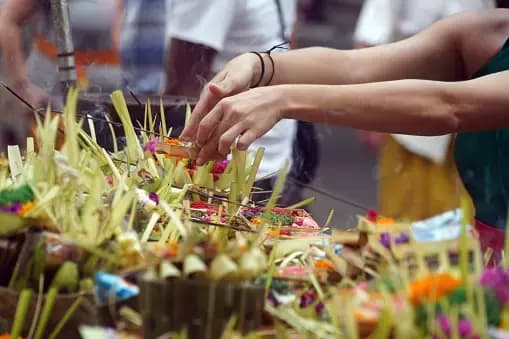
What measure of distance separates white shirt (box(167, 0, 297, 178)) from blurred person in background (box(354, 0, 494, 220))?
44 cm

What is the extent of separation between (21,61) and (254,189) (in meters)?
0.99

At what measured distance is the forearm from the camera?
1.96m

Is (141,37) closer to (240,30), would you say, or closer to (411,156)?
(240,30)

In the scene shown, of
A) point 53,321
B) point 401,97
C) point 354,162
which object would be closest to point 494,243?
point 401,97

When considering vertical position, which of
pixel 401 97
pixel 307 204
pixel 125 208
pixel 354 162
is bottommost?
pixel 354 162

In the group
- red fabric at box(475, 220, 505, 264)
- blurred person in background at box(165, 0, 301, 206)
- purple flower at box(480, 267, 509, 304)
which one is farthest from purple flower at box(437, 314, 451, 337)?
blurred person in background at box(165, 0, 301, 206)

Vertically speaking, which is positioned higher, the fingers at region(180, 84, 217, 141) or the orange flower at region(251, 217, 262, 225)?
the fingers at region(180, 84, 217, 141)

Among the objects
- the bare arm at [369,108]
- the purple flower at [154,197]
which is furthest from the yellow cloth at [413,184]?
the purple flower at [154,197]

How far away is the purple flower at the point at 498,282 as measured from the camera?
4.08ft

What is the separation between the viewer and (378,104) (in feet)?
6.56

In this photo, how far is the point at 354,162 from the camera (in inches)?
219

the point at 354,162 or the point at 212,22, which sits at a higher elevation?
the point at 212,22

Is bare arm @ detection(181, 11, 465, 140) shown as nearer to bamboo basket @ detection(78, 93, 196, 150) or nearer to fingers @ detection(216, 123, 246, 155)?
bamboo basket @ detection(78, 93, 196, 150)

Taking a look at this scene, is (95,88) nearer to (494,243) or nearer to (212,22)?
(212,22)
